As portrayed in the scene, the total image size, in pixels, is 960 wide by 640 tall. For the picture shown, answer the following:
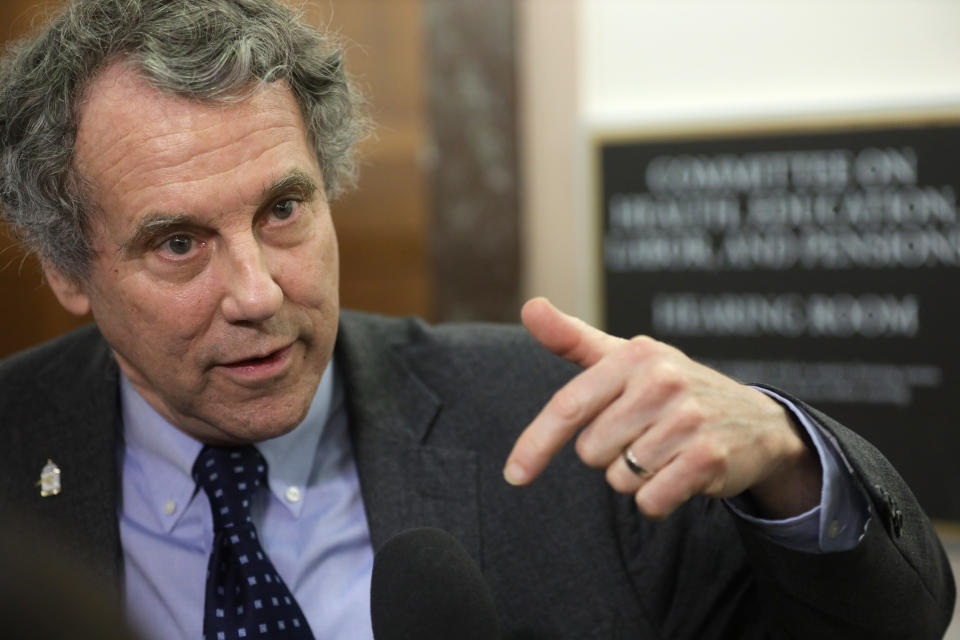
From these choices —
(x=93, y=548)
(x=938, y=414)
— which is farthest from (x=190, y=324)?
(x=938, y=414)

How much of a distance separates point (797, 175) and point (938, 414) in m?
0.65

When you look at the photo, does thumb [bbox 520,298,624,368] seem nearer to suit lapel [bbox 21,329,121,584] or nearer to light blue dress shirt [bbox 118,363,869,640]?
light blue dress shirt [bbox 118,363,869,640]

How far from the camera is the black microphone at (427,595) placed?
2.95 ft

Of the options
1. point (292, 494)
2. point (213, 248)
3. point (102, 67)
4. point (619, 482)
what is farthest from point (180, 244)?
point (619, 482)

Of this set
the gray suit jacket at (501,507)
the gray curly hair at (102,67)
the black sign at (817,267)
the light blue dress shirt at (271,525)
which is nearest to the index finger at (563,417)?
the gray suit jacket at (501,507)

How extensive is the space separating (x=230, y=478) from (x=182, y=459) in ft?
0.30

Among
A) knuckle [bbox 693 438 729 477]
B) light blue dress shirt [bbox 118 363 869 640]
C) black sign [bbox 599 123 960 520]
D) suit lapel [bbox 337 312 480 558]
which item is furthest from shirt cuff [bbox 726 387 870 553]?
black sign [bbox 599 123 960 520]

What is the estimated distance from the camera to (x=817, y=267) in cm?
222

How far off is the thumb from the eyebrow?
42 cm

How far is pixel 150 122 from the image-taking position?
115 centimetres

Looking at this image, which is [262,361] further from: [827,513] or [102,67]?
[827,513]

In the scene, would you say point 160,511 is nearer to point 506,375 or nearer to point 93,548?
point 93,548

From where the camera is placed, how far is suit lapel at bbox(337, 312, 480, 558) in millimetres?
1334

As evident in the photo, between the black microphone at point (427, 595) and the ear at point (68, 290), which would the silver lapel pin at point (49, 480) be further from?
the black microphone at point (427, 595)
